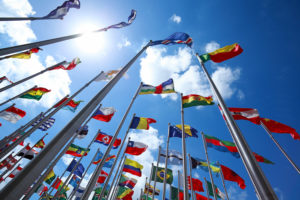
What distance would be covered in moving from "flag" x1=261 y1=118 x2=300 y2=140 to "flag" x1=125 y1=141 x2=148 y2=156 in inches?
381

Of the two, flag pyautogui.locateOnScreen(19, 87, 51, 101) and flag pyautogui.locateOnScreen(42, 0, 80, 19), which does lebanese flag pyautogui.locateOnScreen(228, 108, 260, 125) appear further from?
flag pyautogui.locateOnScreen(19, 87, 51, 101)

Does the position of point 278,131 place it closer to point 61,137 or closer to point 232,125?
point 232,125

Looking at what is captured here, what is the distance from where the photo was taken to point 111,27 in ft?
27.9

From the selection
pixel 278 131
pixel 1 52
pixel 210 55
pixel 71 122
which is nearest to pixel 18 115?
pixel 1 52

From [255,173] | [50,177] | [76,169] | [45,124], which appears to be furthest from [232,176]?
[50,177]

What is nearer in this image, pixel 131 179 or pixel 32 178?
pixel 32 178

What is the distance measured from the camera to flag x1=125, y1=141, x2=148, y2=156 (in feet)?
41.3

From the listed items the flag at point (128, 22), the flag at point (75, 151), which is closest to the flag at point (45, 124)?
the flag at point (75, 151)

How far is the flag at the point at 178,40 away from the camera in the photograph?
8.99 meters

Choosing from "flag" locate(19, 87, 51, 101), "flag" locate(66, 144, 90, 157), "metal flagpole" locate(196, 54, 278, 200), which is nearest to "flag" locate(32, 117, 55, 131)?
"flag" locate(19, 87, 51, 101)

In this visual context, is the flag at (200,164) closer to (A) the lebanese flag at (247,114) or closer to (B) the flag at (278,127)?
(B) the flag at (278,127)

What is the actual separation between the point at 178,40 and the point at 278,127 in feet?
33.4

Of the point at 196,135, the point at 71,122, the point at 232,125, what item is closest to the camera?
the point at 71,122

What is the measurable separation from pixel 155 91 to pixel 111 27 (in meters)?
4.96
